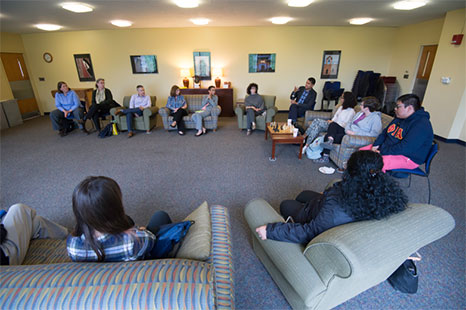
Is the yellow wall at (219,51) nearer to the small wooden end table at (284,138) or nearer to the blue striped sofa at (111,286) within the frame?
the small wooden end table at (284,138)

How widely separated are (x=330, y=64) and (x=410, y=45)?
2.05 metres

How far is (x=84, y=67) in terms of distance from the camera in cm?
712

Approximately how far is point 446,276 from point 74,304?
240cm

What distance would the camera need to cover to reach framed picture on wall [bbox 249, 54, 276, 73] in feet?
22.6

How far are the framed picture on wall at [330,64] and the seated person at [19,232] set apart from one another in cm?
754

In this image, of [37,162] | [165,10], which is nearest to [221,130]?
[165,10]

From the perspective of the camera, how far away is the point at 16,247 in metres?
1.36

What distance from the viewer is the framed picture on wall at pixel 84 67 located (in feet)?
23.0

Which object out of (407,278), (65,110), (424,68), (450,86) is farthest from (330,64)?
(65,110)

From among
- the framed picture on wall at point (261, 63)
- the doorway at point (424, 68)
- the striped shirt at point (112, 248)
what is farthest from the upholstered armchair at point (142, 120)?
the doorway at point (424, 68)

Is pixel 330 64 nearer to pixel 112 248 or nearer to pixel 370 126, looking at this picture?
pixel 370 126

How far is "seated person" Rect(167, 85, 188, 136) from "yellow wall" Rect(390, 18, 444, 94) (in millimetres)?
6233

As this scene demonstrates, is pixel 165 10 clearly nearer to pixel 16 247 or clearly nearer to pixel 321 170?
pixel 321 170

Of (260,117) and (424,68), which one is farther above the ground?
(424,68)
